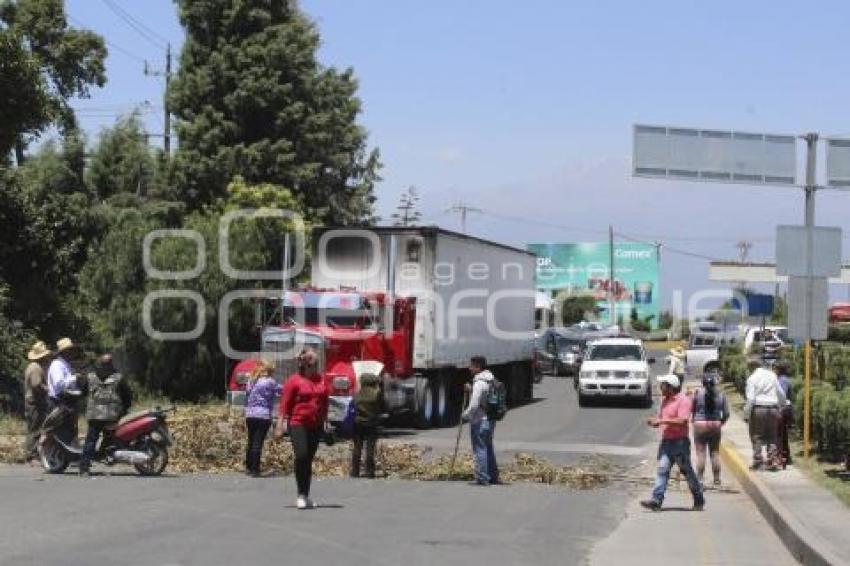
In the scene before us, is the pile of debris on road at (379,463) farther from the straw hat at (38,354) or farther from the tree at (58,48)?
the tree at (58,48)

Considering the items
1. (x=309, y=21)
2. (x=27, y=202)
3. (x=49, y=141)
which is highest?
(x=309, y=21)

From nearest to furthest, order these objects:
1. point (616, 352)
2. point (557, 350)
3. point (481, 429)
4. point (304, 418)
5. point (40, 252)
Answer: point (304, 418) → point (481, 429) → point (40, 252) → point (616, 352) → point (557, 350)

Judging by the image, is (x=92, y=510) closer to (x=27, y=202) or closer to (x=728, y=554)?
(x=728, y=554)

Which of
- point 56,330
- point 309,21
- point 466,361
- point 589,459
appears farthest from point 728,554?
point 309,21

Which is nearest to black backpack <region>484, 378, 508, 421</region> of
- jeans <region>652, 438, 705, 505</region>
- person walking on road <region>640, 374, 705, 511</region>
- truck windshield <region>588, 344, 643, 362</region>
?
person walking on road <region>640, 374, 705, 511</region>

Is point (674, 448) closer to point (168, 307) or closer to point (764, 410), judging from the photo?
point (764, 410)

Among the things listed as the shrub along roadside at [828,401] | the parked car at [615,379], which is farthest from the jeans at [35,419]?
the parked car at [615,379]

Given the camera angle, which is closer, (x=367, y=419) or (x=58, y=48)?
(x=367, y=419)

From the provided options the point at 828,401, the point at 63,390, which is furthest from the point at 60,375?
the point at 828,401

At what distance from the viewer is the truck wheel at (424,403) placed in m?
26.1

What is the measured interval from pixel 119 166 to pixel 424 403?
25.4m

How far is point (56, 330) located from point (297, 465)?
1953cm

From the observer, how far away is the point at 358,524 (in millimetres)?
12789

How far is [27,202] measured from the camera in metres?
31.4
